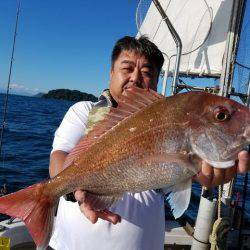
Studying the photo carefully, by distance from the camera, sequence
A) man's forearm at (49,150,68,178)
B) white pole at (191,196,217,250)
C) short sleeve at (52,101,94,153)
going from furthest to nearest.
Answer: white pole at (191,196,217,250), short sleeve at (52,101,94,153), man's forearm at (49,150,68,178)

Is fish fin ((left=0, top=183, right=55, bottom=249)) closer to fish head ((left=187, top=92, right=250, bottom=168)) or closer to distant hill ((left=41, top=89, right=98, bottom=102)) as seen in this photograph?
fish head ((left=187, top=92, right=250, bottom=168))

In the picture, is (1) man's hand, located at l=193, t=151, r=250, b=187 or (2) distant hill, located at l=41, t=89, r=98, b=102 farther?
(2) distant hill, located at l=41, t=89, r=98, b=102

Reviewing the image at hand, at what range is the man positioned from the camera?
11.0ft

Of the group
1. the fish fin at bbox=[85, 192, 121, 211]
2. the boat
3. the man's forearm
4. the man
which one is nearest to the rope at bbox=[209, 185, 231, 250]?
the boat

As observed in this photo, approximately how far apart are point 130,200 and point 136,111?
1052 mm

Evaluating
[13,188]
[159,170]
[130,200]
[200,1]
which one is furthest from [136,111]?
[13,188]

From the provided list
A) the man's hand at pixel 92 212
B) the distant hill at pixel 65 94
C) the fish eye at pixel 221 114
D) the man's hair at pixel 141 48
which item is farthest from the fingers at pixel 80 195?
the distant hill at pixel 65 94

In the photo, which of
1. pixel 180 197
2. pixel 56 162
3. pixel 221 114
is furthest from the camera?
pixel 56 162

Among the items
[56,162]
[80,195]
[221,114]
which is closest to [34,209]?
[80,195]

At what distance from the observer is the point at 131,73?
369cm

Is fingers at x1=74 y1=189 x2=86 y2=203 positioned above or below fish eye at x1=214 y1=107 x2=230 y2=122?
below

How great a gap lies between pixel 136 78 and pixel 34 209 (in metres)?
1.54

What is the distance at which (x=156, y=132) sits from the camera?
253 centimetres

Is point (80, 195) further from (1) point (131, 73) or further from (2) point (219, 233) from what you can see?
(2) point (219, 233)
